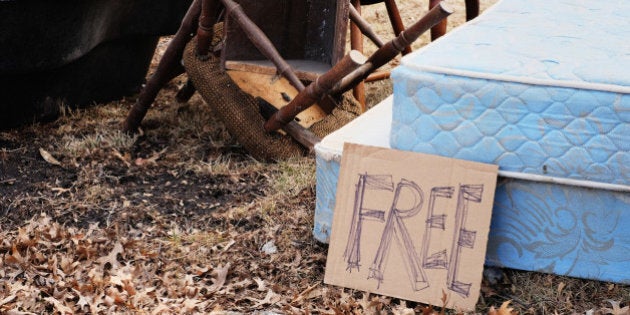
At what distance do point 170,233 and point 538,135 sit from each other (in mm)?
1432

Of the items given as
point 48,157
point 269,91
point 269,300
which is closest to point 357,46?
point 269,91

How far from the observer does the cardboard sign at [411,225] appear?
230 cm

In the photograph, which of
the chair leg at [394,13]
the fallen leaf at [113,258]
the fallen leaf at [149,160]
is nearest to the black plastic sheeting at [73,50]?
the fallen leaf at [149,160]

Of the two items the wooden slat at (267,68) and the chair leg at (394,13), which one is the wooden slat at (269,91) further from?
the chair leg at (394,13)

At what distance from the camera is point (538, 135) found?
2254 millimetres

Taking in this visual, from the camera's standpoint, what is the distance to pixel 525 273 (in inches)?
96.6

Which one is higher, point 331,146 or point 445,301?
point 331,146

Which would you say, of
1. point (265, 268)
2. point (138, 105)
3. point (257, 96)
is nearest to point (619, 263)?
point (265, 268)

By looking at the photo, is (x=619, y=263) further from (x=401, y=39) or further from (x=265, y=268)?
(x=401, y=39)

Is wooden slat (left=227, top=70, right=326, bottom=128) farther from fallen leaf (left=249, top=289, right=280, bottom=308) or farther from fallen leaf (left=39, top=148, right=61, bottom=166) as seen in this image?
fallen leaf (left=249, top=289, right=280, bottom=308)

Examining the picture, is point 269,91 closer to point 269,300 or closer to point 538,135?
point 269,300

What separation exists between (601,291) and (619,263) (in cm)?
10

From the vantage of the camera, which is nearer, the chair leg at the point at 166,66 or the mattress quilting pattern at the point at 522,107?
the mattress quilting pattern at the point at 522,107

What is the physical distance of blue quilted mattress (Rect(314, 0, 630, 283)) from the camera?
7.27 ft
